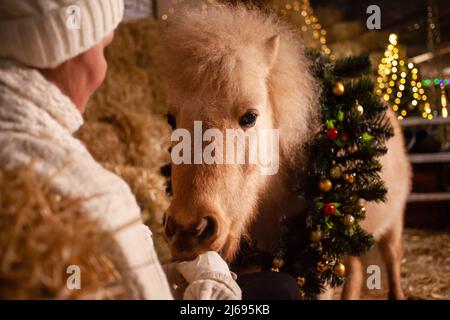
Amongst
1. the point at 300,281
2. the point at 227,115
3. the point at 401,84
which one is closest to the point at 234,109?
the point at 227,115

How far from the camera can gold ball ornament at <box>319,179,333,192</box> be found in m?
1.07

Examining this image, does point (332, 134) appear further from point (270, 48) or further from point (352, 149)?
point (270, 48)

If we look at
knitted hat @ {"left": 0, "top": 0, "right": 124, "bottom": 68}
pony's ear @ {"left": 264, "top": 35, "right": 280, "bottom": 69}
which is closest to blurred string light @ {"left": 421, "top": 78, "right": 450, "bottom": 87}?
pony's ear @ {"left": 264, "top": 35, "right": 280, "bottom": 69}

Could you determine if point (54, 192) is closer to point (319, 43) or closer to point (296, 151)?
point (296, 151)

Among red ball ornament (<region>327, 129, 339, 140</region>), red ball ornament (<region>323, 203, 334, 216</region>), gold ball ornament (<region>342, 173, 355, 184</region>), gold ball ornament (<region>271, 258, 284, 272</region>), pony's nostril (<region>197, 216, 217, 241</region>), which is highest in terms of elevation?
red ball ornament (<region>327, 129, 339, 140</region>)

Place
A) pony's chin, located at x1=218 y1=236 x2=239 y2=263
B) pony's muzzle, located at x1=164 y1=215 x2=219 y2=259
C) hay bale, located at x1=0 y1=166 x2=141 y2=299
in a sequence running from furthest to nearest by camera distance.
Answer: pony's chin, located at x1=218 y1=236 x2=239 y2=263, pony's muzzle, located at x1=164 y1=215 x2=219 y2=259, hay bale, located at x1=0 y1=166 x2=141 y2=299

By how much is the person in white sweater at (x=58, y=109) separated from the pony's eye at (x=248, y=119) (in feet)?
1.34

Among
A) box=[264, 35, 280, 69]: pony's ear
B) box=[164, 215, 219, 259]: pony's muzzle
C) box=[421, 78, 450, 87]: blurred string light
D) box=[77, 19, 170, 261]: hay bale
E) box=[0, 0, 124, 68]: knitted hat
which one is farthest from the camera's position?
box=[421, 78, 450, 87]: blurred string light

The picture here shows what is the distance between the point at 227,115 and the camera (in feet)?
3.01

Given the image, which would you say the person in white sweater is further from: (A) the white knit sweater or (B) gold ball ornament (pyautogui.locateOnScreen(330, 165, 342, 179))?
(B) gold ball ornament (pyautogui.locateOnScreen(330, 165, 342, 179))

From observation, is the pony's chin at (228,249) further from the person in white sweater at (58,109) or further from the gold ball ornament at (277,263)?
the person in white sweater at (58,109)

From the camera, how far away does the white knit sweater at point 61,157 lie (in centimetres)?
49

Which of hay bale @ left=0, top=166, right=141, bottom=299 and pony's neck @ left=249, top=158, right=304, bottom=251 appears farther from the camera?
pony's neck @ left=249, top=158, right=304, bottom=251

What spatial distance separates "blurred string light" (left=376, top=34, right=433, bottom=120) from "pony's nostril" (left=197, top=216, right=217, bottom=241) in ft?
4.72
